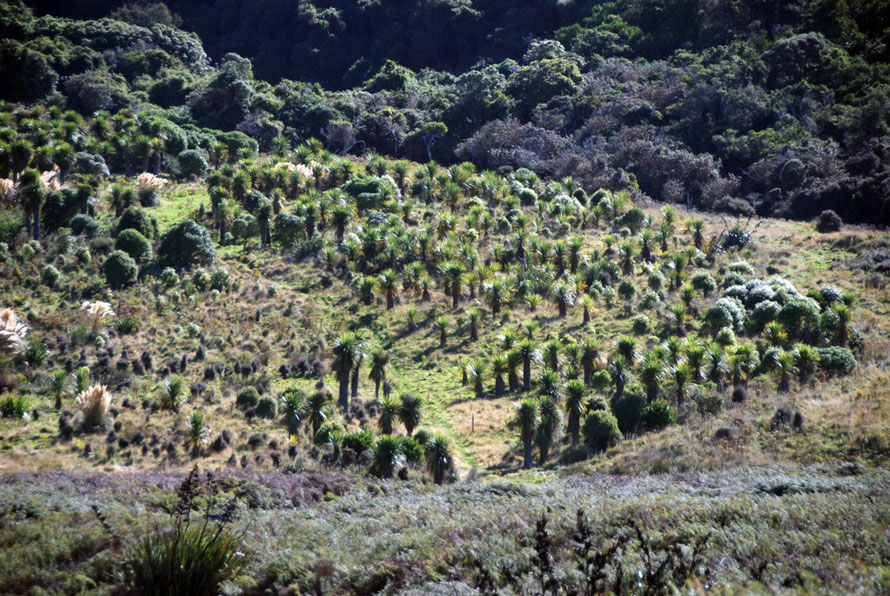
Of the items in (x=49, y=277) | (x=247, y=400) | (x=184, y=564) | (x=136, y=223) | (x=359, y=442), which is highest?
(x=136, y=223)

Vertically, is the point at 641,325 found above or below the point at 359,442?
above

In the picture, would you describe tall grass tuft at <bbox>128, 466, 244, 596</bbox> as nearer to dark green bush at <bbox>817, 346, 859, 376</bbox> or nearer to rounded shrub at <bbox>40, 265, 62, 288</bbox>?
dark green bush at <bbox>817, 346, 859, 376</bbox>

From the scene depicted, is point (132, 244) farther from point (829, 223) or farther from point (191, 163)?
point (829, 223)

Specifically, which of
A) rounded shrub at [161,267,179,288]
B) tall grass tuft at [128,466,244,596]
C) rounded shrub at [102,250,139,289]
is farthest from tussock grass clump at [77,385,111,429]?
tall grass tuft at [128,466,244,596]

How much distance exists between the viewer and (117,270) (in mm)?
49156

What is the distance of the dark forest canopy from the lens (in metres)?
79.6

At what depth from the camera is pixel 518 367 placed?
140 ft

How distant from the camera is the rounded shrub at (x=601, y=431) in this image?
3338 cm

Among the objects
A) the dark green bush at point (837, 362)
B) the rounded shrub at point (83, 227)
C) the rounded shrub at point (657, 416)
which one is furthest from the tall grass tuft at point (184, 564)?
the rounded shrub at point (83, 227)

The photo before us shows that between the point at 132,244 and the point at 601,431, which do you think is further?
the point at 132,244

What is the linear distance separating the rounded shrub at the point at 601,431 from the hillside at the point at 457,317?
0.16m

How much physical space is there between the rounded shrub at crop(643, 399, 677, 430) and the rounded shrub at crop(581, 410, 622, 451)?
6.13ft

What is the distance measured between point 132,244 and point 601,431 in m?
38.4

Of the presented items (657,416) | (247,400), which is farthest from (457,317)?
(657,416)
